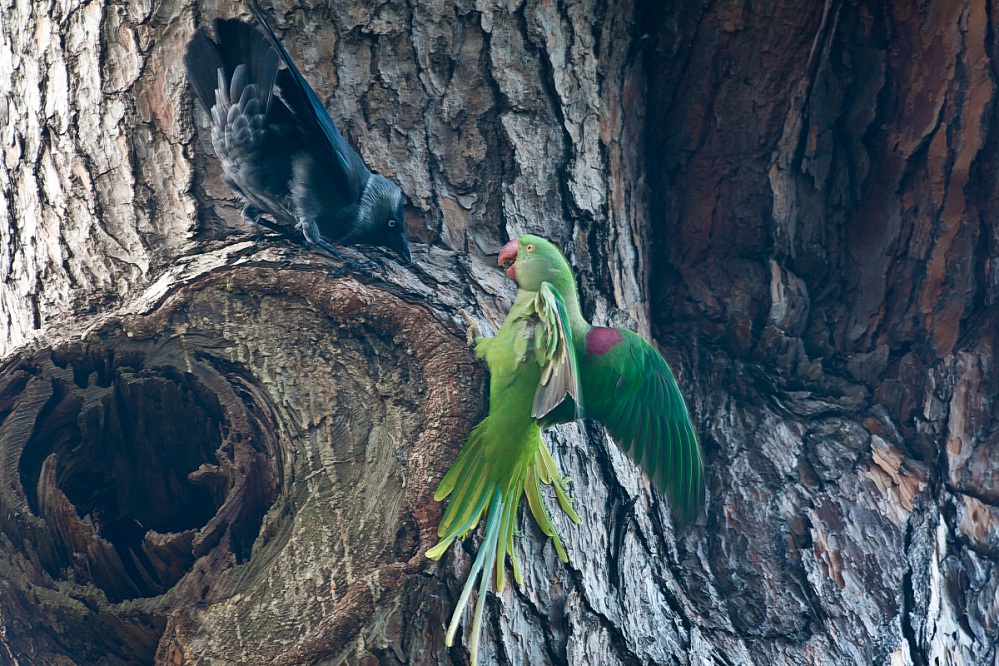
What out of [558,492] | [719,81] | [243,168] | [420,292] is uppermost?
[719,81]

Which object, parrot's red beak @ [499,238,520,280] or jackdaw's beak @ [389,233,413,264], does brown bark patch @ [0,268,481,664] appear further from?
parrot's red beak @ [499,238,520,280]

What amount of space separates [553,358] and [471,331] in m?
0.24

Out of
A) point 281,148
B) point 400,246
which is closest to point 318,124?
point 281,148

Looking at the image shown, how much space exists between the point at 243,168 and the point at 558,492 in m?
1.21

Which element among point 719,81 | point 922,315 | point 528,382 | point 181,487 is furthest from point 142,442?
point 922,315

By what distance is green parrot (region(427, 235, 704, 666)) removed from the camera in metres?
1.64

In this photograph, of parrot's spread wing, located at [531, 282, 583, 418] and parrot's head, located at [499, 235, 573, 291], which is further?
parrot's head, located at [499, 235, 573, 291]

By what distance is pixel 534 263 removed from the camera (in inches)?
74.8

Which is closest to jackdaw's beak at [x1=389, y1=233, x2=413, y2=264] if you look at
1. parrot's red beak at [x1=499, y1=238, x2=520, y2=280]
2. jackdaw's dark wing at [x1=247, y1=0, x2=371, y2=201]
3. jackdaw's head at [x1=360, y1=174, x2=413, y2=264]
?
jackdaw's head at [x1=360, y1=174, x2=413, y2=264]

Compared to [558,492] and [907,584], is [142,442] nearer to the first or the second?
[558,492]

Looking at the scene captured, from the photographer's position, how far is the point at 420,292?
5.98 ft

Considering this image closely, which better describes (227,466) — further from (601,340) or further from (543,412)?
(601,340)

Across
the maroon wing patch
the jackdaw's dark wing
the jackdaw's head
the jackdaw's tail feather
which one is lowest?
the maroon wing patch

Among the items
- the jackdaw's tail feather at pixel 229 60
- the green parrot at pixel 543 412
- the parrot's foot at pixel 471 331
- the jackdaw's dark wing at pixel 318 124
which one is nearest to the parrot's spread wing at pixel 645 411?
the green parrot at pixel 543 412
